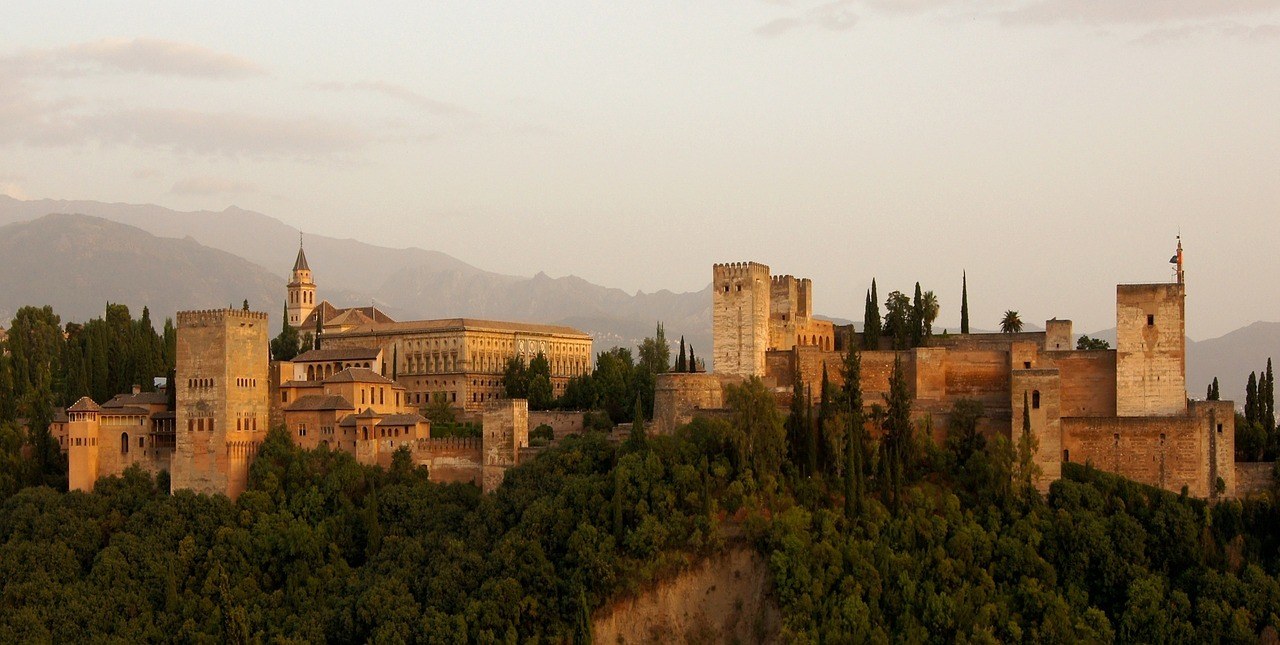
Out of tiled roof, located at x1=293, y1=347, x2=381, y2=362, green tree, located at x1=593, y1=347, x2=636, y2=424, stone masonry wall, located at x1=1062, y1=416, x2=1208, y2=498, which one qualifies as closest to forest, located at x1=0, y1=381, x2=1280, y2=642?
stone masonry wall, located at x1=1062, y1=416, x2=1208, y2=498

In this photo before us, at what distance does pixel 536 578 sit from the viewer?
43.3 metres

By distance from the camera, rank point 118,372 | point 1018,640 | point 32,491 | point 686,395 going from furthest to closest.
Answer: point 118,372
point 32,491
point 686,395
point 1018,640

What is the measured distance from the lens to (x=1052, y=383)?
44031mm

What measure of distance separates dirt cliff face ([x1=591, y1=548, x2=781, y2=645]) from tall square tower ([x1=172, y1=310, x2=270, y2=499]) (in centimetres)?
1421

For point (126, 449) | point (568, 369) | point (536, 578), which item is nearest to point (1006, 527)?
point (536, 578)

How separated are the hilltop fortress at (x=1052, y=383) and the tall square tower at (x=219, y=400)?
1287cm

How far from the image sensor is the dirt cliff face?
142 ft

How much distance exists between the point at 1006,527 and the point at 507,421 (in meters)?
15.3

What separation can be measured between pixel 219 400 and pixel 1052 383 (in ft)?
81.2

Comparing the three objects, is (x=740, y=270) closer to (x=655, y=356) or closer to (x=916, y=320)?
(x=916, y=320)

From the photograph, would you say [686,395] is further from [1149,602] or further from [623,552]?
[1149,602]

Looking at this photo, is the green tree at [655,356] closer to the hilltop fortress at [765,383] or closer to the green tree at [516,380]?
the green tree at [516,380]

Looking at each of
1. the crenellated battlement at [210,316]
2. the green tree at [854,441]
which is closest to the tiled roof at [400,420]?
the crenellated battlement at [210,316]

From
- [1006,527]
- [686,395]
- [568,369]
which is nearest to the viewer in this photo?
[1006,527]
